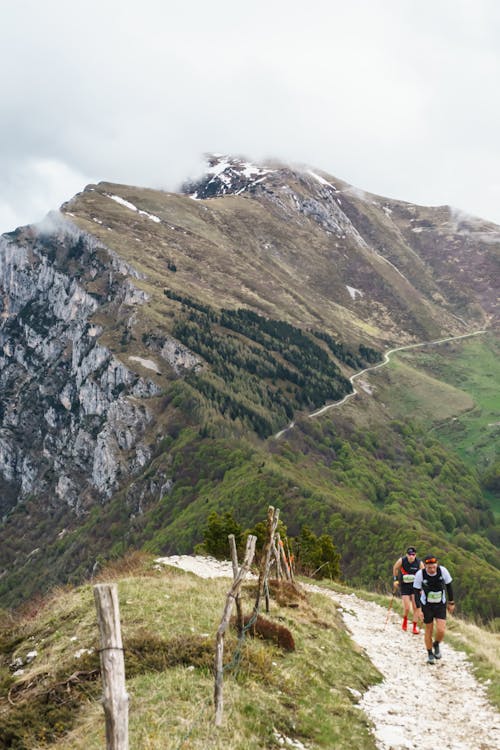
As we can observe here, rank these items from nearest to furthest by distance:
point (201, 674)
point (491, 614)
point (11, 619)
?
point (201, 674), point (11, 619), point (491, 614)

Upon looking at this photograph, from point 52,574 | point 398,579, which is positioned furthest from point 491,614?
point 52,574

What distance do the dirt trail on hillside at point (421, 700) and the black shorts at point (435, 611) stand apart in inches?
64.0

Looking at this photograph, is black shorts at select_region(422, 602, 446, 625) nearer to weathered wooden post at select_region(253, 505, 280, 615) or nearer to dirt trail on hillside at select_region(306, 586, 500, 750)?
dirt trail on hillside at select_region(306, 586, 500, 750)

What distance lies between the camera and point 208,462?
597 ft

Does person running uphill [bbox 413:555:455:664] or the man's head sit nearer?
the man's head

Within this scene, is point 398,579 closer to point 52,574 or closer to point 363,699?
point 363,699

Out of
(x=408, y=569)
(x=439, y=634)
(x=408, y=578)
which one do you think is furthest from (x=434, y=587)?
(x=408, y=569)

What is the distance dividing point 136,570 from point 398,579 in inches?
557

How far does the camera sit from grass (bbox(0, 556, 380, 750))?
1071 centimetres

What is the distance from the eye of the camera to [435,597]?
18672 mm

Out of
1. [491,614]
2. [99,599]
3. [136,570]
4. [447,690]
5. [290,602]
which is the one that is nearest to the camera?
[99,599]

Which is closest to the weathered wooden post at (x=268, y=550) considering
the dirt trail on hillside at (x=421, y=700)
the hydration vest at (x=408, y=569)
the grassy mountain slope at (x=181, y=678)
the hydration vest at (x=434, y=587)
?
the grassy mountain slope at (x=181, y=678)

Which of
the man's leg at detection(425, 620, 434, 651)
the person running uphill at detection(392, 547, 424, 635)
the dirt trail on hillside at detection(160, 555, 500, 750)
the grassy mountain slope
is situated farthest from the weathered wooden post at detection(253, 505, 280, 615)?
the person running uphill at detection(392, 547, 424, 635)

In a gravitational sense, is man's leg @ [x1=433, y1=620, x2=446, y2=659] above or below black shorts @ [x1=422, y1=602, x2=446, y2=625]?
below
